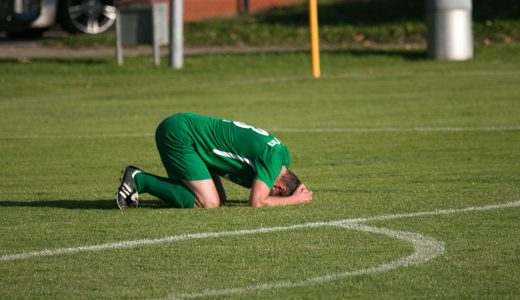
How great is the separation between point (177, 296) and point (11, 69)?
17.5 m

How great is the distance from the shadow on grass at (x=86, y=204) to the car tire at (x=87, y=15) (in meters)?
16.7

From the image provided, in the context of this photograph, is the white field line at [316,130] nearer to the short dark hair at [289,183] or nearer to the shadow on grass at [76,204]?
the shadow on grass at [76,204]

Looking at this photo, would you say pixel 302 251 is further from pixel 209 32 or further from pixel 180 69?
pixel 209 32

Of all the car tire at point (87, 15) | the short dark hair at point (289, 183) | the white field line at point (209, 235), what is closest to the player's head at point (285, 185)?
the short dark hair at point (289, 183)

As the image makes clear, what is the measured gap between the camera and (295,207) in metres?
9.70

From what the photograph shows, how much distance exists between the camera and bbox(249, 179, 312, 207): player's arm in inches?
370

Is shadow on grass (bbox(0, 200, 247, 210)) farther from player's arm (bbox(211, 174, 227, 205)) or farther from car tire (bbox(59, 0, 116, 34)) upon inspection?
car tire (bbox(59, 0, 116, 34))

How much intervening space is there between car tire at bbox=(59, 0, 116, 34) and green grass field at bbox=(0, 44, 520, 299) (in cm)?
→ 494

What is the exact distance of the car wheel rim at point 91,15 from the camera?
1065 inches

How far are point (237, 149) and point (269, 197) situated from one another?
518mm

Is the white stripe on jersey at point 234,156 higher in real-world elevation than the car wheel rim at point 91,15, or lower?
lower

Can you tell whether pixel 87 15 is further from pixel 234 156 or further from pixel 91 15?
pixel 234 156

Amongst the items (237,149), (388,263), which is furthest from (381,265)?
(237,149)

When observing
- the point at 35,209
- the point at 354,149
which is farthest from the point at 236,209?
the point at 354,149
